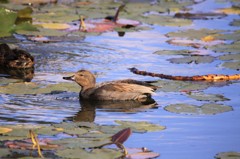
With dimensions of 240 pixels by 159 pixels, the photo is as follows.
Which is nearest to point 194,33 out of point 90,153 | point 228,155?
point 228,155

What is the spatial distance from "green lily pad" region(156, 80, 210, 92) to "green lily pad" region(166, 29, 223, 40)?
117 inches

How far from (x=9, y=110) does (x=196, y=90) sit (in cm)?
258

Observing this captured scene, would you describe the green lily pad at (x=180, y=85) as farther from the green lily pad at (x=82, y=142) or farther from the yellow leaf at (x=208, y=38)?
the yellow leaf at (x=208, y=38)

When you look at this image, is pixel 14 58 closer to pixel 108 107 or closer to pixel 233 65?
pixel 108 107

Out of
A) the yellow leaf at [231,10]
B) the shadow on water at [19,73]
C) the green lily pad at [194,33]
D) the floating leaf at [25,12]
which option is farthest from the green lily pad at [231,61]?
the yellow leaf at [231,10]

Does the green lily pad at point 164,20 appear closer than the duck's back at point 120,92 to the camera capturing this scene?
No

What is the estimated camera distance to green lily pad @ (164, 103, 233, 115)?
31.7 feet

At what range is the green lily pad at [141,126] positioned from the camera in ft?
28.9

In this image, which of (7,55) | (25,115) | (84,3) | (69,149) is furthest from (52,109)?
(84,3)

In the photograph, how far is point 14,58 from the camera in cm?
1248

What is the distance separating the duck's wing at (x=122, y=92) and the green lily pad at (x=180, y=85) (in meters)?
0.33

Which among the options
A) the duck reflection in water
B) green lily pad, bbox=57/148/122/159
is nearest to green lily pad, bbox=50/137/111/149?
green lily pad, bbox=57/148/122/159

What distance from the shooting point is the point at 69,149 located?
7.80 m

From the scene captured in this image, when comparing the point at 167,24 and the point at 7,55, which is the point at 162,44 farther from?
the point at 7,55
